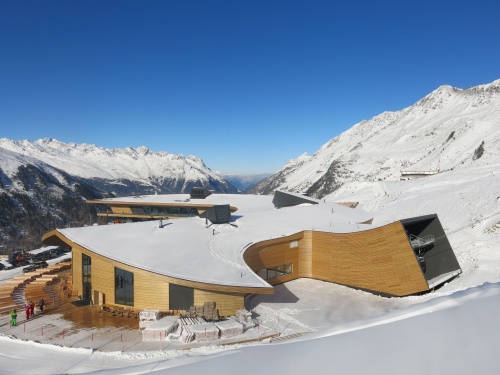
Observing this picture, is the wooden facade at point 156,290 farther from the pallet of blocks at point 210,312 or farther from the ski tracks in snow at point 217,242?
the ski tracks in snow at point 217,242

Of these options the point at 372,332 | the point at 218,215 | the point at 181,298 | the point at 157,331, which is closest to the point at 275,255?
the point at 218,215

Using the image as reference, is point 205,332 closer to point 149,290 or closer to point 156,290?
point 156,290

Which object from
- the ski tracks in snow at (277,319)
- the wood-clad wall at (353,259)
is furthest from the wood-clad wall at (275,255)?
the ski tracks in snow at (277,319)

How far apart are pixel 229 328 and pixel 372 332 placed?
14.3 m

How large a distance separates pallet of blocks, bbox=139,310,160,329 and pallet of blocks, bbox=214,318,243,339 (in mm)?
3401

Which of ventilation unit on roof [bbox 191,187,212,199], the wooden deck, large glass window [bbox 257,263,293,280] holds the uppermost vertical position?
ventilation unit on roof [bbox 191,187,212,199]

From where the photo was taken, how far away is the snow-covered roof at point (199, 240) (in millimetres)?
20114

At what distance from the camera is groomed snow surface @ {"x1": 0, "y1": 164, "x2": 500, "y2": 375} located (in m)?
3.35

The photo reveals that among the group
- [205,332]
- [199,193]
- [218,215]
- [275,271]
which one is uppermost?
[199,193]

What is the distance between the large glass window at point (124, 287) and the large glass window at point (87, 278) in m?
3.20

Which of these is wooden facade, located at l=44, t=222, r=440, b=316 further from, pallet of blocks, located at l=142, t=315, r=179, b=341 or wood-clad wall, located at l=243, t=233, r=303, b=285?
pallet of blocks, located at l=142, t=315, r=179, b=341

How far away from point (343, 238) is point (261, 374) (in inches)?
961

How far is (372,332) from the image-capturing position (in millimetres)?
4020

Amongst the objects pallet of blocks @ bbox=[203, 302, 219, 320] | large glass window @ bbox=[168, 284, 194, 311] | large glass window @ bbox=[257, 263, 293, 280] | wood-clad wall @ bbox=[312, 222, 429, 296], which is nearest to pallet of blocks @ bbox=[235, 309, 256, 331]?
pallet of blocks @ bbox=[203, 302, 219, 320]
